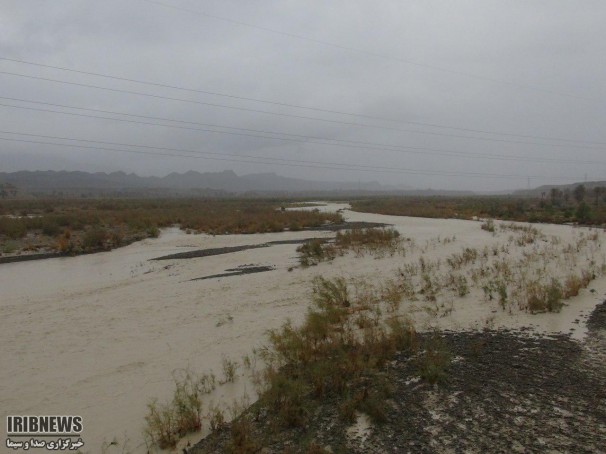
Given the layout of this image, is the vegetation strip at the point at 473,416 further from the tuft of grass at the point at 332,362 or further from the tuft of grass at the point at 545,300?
the tuft of grass at the point at 545,300

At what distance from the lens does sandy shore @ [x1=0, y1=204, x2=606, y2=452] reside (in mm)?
6762

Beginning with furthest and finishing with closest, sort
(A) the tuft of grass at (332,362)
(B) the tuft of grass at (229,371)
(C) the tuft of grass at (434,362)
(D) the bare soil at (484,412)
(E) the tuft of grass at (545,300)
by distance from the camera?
(E) the tuft of grass at (545,300) < (B) the tuft of grass at (229,371) < (C) the tuft of grass at (434,362) < (A) the tuft of grass at (332,362) < (D) the bare soil at (484,412)

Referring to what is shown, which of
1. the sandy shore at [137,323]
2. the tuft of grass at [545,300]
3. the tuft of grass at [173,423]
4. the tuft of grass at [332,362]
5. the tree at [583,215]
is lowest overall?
the sandy shore at [137,323]

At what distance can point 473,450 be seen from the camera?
14.7ft

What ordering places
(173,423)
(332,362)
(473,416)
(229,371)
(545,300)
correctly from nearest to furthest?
(473,416) < (173,423) < (332,362) < (229,371) < (545,300)

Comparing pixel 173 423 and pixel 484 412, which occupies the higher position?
pixel 484 412

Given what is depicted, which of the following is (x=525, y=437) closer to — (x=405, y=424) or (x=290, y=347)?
(x=405, y=424)

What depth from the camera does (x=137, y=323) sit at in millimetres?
10680

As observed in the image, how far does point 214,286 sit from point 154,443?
30.5ft

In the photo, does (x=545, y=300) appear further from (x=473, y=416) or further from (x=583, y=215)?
(x=583, y=215)

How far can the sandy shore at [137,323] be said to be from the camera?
6762mm

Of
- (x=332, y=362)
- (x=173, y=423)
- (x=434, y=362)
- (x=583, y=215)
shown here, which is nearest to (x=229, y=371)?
(x=173, y=423)

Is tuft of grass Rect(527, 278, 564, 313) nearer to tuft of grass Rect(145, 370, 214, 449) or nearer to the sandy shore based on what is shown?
the sandy shore

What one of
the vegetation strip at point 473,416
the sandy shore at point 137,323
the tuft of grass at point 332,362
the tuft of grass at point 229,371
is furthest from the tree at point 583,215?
the tuft of grass at point 229,371
